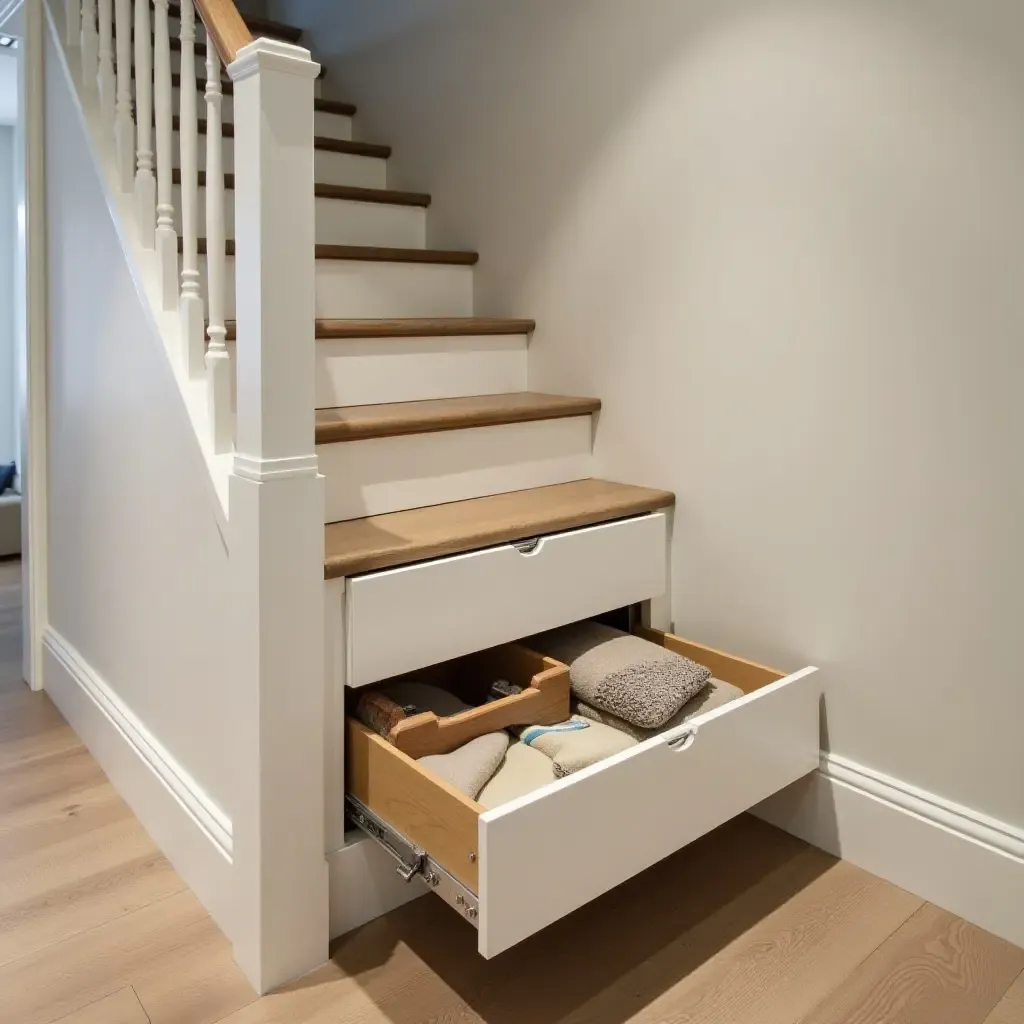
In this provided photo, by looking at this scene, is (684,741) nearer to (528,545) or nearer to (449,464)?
(528,545)

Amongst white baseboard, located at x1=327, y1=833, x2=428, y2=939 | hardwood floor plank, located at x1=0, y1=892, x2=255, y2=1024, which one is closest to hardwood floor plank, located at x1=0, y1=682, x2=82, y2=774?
hardwood floor plank, located at x1=0, y1=892, x2=255, y2=1024

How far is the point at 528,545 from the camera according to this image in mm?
1679

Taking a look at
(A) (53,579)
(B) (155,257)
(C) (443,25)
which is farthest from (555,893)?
(C) (443,25)

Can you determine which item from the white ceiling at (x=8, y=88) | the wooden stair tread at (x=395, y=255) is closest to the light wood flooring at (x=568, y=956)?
the wooden stair tread at (x=395, y=255)

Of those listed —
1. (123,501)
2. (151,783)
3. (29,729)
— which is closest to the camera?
(151,783)

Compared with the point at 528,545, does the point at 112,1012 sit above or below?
below

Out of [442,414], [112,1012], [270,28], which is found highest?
[270,28]

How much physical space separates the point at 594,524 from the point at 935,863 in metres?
0.83

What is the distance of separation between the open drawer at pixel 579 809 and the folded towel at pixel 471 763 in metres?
0.10

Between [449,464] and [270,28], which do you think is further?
[270,28]

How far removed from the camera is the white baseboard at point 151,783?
1542mm

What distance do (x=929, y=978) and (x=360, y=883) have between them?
880mm

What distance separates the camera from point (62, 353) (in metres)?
2.28

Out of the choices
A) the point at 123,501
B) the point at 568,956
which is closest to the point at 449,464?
the point at 123,501
